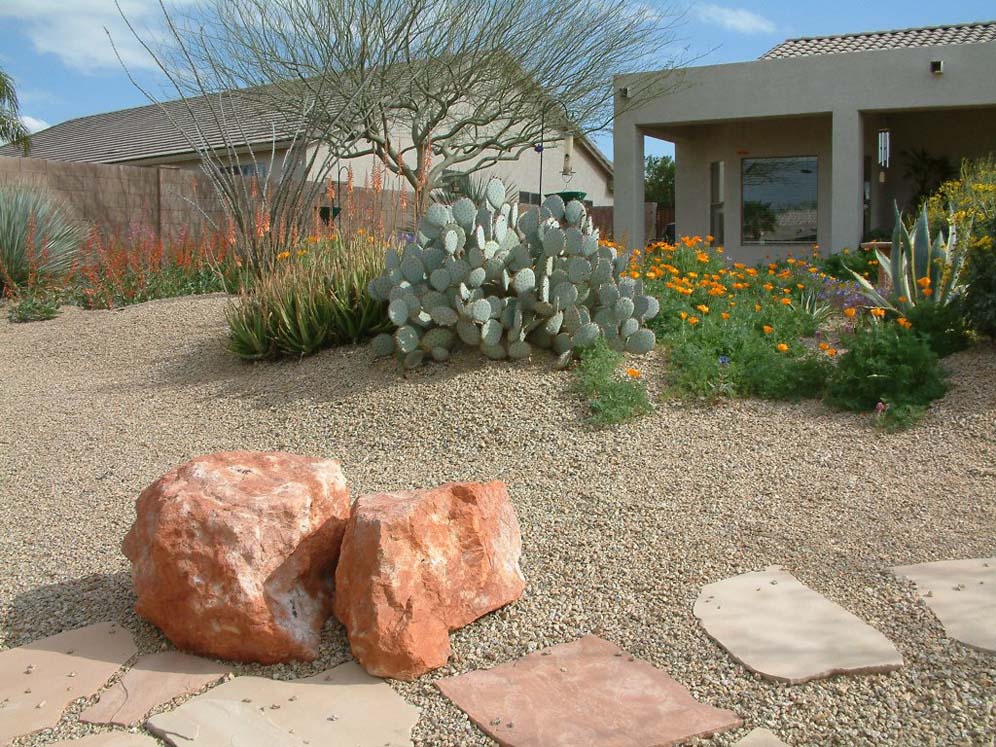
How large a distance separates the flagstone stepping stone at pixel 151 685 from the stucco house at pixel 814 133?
12.9m

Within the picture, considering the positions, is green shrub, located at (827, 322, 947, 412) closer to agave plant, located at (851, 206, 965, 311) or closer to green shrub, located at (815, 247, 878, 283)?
agave plant, located at (851, 206, 965, 311)

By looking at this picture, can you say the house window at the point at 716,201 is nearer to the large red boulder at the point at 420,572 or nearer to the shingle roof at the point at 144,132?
the shingle roof at the point at 144,132

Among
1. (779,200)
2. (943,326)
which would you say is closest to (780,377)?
(943,326)

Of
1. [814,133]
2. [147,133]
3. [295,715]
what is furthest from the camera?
[147,133]

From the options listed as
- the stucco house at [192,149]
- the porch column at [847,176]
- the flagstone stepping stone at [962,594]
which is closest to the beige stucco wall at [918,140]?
the porch column at [847,176]

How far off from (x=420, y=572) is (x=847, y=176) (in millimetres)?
12897

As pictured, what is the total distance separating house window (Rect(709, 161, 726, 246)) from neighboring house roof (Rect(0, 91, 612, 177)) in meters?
3.08

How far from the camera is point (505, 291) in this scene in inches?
269

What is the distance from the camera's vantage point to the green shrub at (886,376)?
5.89m

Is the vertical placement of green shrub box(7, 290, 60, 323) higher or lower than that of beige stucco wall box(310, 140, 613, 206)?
lower

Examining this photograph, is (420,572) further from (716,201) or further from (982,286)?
(716,201)

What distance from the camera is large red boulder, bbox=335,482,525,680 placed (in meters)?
3.43

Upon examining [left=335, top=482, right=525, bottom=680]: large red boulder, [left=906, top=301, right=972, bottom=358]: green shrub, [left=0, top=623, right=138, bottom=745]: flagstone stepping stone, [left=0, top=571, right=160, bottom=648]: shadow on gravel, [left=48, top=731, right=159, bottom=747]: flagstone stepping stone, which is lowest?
[left=48, top=731, right=159, bottom=747]: flagstone stepping stone

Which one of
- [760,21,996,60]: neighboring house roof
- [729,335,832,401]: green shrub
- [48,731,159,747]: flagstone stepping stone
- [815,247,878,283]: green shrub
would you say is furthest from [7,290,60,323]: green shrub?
[760,21,996,60]: neighboring house roof
